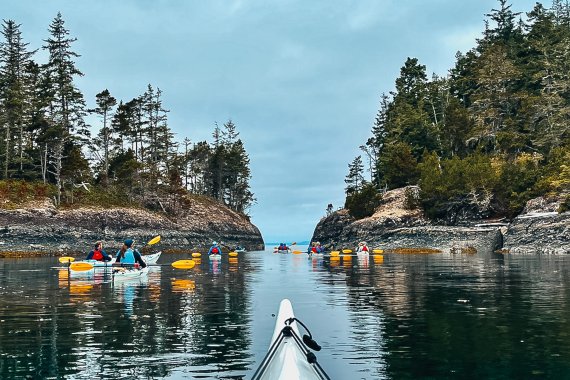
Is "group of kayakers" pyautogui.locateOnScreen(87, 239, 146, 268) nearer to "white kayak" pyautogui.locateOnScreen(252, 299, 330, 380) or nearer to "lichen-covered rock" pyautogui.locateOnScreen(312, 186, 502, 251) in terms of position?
"white kayak" pyautogui.locateOnScreen(252, 299, 330, 380)

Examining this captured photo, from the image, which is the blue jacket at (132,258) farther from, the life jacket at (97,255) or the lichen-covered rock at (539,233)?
the lichen-covered rock at (539,233)

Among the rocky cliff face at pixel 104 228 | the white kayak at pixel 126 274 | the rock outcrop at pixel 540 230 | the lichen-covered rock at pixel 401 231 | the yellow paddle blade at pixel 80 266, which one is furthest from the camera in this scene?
the lichen-covered rock at pixel 401 231

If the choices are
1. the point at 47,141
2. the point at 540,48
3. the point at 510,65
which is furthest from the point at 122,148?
the point at 540,48

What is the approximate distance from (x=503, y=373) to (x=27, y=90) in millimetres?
99334

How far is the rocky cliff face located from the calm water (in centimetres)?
4635

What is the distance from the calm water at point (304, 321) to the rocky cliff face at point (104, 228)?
46.3 meters

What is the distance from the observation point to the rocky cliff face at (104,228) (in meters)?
70.2

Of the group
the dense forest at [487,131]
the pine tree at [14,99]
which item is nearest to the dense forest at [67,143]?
the pine tree at [14,99]

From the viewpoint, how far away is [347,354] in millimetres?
12516

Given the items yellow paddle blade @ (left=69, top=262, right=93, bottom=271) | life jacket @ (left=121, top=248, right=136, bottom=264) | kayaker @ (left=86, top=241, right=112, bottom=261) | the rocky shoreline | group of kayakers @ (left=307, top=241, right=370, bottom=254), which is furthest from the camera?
group of kayakers @ (left=307, top=241, right=370, bottom=254)

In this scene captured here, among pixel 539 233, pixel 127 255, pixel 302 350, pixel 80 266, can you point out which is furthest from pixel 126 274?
pixel 539 233

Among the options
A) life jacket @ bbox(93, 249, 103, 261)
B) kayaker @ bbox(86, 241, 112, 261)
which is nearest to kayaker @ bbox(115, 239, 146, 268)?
kayaker @ bbox(86, 241, 112, 261)

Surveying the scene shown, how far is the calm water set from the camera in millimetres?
11102

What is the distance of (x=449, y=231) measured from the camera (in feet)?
251
